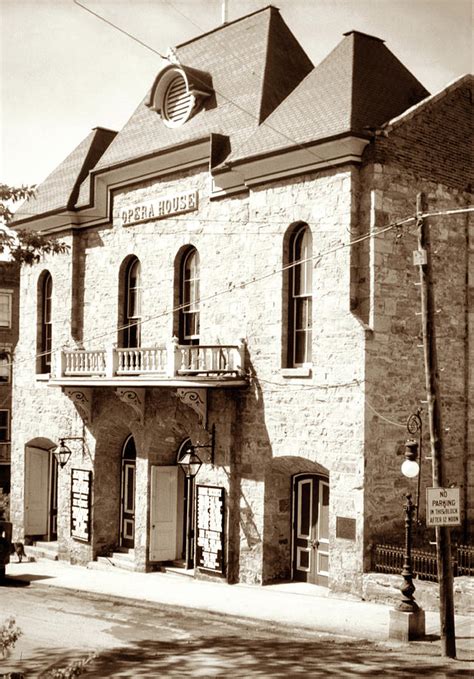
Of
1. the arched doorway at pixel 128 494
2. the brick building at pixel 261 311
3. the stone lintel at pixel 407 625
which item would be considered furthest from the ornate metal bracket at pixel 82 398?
the stone lintel at pixel 407 625

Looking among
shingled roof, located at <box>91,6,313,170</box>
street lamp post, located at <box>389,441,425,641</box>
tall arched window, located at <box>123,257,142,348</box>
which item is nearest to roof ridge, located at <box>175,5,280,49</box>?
shingled roof, located at <box>91,6,313,170</box>

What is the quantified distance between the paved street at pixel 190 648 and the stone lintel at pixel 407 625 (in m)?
0.21

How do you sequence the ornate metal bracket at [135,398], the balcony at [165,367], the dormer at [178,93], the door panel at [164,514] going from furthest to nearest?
1. the dormer at [178,93]
2. the door panel at [164,514]
3. the ornate metal bracket at [135,398]
4. the balcony at [165,367]

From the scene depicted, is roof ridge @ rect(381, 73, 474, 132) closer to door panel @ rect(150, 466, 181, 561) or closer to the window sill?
the window sill

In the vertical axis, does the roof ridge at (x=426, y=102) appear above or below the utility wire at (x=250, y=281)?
above

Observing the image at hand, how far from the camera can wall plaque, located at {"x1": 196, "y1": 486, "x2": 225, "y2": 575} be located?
20078 millimetres

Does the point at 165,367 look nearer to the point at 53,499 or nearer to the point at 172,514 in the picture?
→ the point at 172,514

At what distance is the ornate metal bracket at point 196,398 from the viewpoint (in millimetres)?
20281

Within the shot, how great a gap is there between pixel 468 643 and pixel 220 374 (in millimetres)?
8277

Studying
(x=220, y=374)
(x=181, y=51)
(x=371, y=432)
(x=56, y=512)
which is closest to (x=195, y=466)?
(x=220, y=374)

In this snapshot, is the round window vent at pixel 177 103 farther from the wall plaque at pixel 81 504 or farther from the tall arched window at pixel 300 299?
the wall plaque at pixel 81 504

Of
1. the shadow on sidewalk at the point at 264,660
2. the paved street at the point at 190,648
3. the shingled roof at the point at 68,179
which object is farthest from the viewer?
the shingled roof at the point at 68,179

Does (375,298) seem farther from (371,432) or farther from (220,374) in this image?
(220,374)

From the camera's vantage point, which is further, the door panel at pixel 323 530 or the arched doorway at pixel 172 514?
the arched doorway at pixel 172 514
